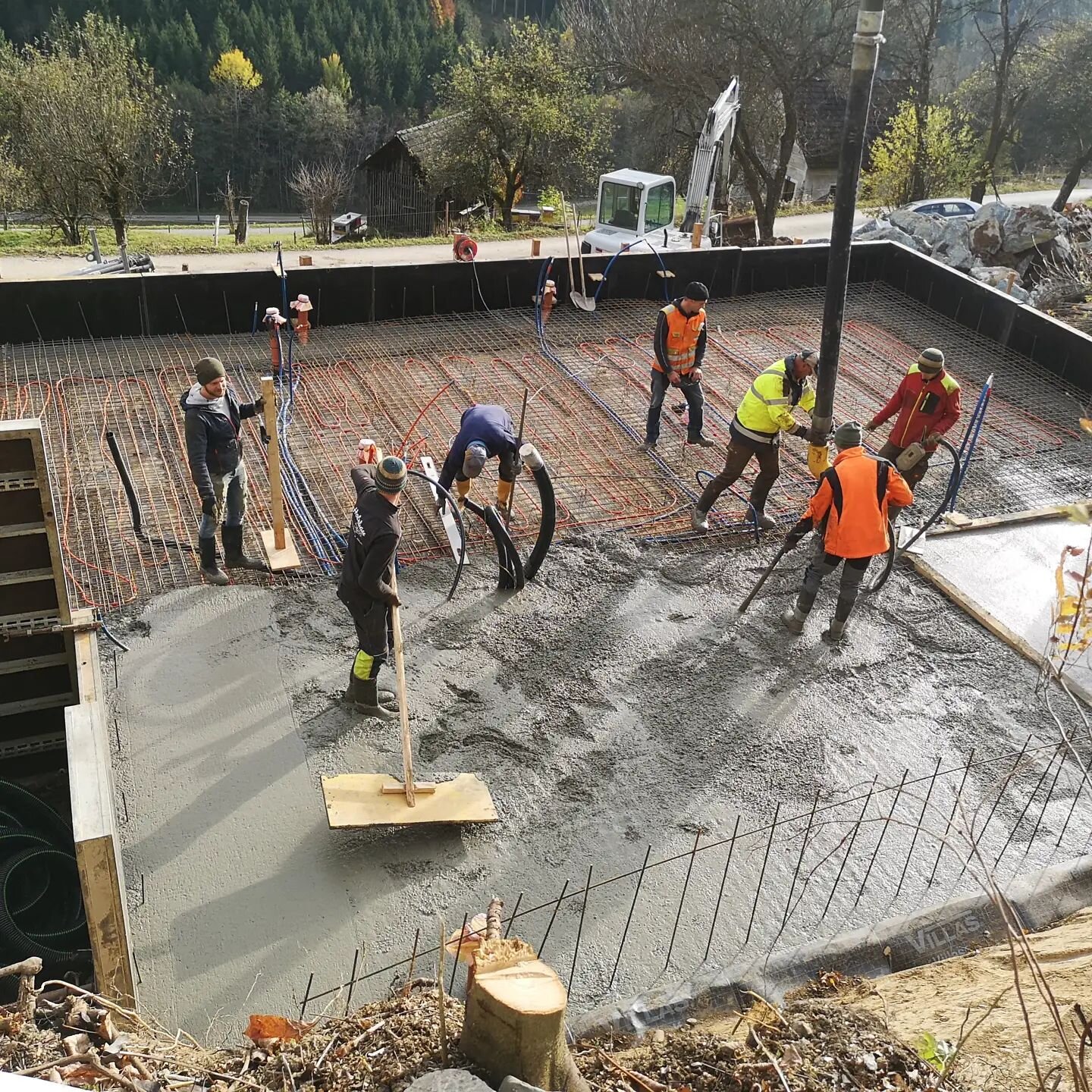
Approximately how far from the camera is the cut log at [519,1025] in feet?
10.1

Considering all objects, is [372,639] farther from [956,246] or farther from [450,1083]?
[956,246]

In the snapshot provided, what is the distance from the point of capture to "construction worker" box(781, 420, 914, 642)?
20.4ft

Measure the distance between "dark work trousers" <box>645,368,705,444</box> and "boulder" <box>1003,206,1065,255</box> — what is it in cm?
918

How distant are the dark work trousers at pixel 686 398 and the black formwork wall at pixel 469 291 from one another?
3157mm

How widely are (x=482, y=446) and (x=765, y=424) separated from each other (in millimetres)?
2108

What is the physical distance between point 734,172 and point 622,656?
2694 centimetres

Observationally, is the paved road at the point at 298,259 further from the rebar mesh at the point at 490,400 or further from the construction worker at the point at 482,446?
the construction worker at the point at 482,446

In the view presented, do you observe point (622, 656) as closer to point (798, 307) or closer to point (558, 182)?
point (798, 307)

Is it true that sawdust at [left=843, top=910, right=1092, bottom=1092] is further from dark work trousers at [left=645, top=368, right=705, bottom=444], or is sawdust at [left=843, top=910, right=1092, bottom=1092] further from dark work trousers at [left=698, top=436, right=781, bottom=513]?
dark work trousers at [left=645, top=368, right=705, bottom=444]

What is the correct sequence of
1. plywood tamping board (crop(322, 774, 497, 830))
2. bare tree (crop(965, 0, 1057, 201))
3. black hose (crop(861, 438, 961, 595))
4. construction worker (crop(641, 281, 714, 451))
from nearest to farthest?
plywood tamping board (crop(322, 774, 497, 830)) → black hose (crop(861, 438, 961, 595)) → construction worker (crop(641, 281, 714, 451)) → bare tree (crop(965, 0, 1057, 201))

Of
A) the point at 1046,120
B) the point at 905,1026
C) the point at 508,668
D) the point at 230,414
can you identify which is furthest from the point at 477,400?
the point at 1046,120

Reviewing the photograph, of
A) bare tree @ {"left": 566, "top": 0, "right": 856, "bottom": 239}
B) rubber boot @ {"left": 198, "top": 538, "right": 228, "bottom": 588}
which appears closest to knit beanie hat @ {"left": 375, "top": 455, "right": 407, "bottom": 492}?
rubber boot @ {"left": 198, "top": 538, "right": 228, "bottom": 588}

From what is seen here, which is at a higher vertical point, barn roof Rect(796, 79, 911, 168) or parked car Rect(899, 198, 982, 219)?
barn roof Rect(796, 79, 911, 168)

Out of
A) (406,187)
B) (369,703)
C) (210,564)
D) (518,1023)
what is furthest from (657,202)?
(406,187)
